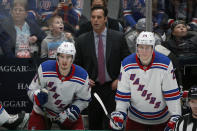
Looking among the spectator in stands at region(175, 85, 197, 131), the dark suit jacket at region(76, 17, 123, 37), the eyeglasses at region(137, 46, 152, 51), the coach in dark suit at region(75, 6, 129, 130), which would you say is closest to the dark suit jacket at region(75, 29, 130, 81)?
the coach in dark suit at region(75, 6, 129, 130)

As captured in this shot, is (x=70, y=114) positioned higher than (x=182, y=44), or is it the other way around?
(x=182, y=44)

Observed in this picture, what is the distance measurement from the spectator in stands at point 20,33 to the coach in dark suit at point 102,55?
0.62m

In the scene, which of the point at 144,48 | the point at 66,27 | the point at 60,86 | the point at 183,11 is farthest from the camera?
the point at 183,11

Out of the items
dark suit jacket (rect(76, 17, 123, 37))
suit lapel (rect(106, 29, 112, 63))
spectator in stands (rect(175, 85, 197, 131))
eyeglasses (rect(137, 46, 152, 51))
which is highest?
eyeglasses (rect(137, 46, 152, 51))

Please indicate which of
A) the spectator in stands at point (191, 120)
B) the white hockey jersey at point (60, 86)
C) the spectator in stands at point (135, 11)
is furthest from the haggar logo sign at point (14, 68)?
the spectator in stands at point (191, 120)

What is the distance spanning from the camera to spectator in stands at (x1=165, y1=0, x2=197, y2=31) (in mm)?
5809

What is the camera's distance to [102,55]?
5.20 metres

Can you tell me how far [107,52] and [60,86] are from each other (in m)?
0.81

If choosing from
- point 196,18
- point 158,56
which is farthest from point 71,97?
point 196,18

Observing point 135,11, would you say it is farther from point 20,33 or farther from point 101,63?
point 20,33

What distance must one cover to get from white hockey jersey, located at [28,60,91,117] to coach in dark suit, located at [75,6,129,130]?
0.44 metres

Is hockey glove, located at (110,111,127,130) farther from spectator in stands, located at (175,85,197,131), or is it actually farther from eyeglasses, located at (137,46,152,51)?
eyeglasses, located at (137,46,152,51)

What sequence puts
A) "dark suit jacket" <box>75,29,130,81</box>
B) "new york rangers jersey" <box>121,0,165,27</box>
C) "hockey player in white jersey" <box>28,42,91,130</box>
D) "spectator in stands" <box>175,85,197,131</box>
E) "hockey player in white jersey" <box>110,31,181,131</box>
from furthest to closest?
"new york rangers jersey" <box>121,0,165,27</box> < "dark suit jacket" <box>75,29,130,81</box> < "hockey player in white jersey" <box>28,42,91,130</box> < "hockey player in white jersey" <box>110,31,181,131</box> < "spectator in stands" <box>175,85,197,131</box>

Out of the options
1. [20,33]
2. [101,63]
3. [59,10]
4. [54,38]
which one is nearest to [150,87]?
[101,63]
